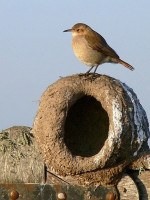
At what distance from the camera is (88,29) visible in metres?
8.30

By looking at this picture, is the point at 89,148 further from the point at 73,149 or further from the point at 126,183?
the point at 126,183

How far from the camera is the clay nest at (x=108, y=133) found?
5919mm

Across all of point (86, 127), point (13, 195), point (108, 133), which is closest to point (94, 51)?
point (86, 127)

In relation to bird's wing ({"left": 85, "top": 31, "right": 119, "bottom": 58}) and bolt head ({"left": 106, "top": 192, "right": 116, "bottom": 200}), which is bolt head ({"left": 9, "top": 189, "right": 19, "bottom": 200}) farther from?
bird's wing ({"left": 85, "top": 31, "right": 119, "bottom": 58})

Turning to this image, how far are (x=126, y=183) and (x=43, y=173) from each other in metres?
0.94

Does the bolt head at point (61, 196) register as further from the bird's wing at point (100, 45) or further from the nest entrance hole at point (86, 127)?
the bird's wing at point (100, 45)

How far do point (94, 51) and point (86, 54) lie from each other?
5.0 inches

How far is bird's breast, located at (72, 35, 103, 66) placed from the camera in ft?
25.9

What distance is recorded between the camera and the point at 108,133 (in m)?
6.04

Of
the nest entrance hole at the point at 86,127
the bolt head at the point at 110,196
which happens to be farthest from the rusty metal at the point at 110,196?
the nest entrance hole at the point at 86,127

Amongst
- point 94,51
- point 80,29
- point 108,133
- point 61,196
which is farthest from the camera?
point 80,29

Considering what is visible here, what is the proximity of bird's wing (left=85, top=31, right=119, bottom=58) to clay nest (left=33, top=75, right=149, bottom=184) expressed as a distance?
1.39 meters

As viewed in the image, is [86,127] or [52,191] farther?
[86,127]

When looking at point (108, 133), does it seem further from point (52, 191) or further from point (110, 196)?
point (52, 191)
